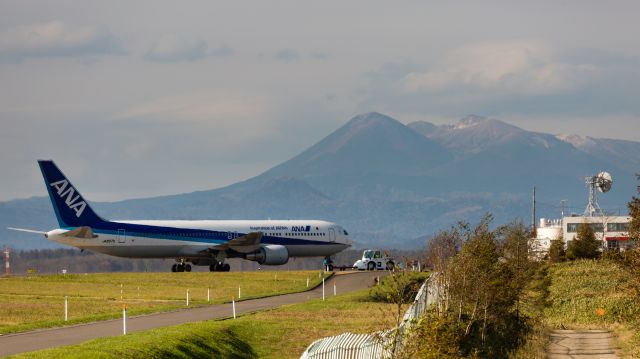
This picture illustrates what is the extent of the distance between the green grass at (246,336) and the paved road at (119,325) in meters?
1.94

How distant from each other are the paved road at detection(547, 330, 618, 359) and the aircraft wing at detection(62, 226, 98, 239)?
4854 cm

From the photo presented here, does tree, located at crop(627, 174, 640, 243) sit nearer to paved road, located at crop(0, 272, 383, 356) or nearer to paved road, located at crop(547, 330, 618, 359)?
paved road, located at crop(547, 330, 618, 359)

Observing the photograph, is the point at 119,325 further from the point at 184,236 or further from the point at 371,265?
the point at 371,265

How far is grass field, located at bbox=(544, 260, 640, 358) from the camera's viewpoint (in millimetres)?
58884

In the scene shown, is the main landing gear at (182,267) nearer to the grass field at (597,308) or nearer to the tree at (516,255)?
the grass field at (597,308)

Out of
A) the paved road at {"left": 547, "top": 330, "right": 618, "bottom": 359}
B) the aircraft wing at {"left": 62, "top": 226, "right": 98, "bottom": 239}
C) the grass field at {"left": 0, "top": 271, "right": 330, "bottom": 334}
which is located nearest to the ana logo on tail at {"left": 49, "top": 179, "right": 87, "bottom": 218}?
the aircraft wing at {"left": 62, "top": 226, "right": 98, "bottom": 239}

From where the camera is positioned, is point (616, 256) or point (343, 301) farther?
point (343, 301)

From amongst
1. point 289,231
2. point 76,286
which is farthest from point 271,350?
point 289,231

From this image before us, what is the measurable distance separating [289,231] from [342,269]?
7.72 m

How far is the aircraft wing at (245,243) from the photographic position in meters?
106

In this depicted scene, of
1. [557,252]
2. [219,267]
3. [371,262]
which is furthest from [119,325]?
[557,252]

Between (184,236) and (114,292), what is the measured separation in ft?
91.5

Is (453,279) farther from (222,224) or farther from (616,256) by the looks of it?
(222,224)

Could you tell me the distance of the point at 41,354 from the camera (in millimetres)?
34656
